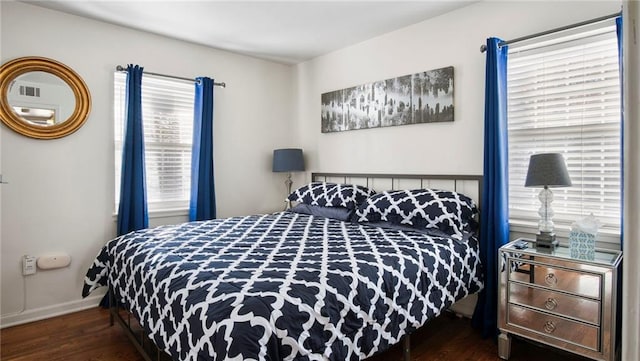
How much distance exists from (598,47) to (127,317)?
376cm

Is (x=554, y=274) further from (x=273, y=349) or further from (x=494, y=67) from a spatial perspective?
(x=273, y=349)

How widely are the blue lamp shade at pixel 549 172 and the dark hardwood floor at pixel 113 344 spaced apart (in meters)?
1.06

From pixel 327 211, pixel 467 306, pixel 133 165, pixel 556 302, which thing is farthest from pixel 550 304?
pixel 133 165

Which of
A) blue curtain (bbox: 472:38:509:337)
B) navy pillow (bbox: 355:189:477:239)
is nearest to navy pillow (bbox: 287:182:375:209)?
navy pillow (bbox: 355:189:477:239)

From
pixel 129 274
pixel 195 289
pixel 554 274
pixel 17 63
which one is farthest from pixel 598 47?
pixel 17 63

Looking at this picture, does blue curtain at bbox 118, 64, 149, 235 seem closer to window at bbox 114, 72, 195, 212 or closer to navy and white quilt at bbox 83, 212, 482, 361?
window at bbox 114, 72, 195, 212

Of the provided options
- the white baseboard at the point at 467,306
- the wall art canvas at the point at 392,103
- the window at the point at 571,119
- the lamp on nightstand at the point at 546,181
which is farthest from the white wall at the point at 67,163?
the lamp on nightstand at the point at 546,181

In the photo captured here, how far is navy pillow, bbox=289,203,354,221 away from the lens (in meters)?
3.20

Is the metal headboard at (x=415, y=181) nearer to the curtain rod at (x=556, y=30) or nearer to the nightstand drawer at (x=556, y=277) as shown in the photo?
the nightstand drawer at (x=556, y=277)

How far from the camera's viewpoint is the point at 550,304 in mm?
2104

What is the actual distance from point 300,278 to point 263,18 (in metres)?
2.33

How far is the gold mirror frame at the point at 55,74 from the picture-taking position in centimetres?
273

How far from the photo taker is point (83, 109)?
3.04m

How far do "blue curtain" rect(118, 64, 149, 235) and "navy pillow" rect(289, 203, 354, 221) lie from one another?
1.40 m
